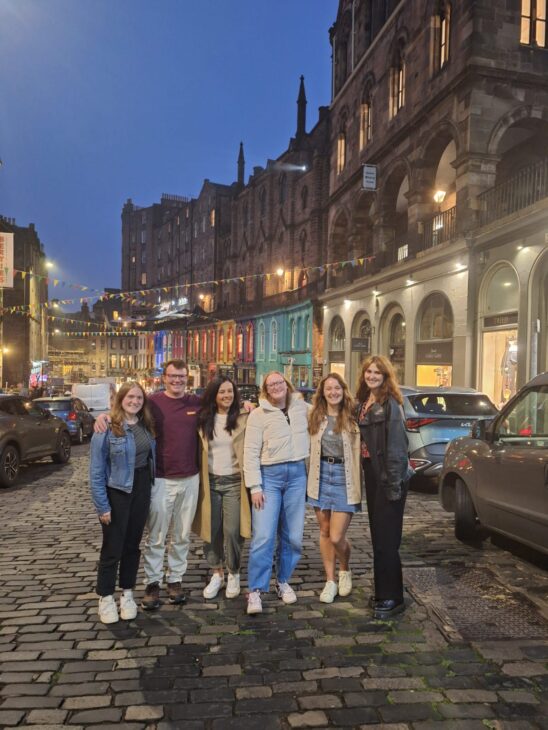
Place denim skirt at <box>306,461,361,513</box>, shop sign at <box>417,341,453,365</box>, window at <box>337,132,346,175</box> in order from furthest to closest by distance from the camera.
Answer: window at <box>337,132,346,175</box> < shop sign at <box>417,341,453,365</box> < denim skirt at <box>306,461,361,513</box>

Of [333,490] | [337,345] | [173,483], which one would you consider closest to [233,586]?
[173,483]

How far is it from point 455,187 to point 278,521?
19.5 m

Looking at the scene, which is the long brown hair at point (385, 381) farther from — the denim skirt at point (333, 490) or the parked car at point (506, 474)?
the parked car at point (506, 474)

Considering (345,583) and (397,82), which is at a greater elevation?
(397,82)

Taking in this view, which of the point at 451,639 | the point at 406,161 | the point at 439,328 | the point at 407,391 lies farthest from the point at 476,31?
the point at 451,639

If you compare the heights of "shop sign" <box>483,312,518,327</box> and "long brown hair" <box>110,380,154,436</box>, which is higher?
"shop sign" <box>483,312,518,327</box>

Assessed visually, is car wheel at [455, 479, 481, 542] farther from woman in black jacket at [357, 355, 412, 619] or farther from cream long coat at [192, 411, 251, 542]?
→ cream long coat at [192, 411, 251, 542]

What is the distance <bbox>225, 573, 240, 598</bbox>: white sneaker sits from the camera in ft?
15.8

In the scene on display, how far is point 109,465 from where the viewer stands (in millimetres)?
4297

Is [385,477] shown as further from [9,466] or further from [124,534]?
[9,466]

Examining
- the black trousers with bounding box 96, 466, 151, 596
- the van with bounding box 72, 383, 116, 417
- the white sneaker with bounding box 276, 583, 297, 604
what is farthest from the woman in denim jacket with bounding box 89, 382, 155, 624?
the van with bounding box 72, 383, 116, 417

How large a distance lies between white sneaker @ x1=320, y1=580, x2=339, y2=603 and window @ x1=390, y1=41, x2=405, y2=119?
23153 mm

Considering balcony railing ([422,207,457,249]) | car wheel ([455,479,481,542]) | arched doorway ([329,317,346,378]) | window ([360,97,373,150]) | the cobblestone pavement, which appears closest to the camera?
the cobblestone pavement

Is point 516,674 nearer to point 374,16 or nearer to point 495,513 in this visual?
point 495,513
